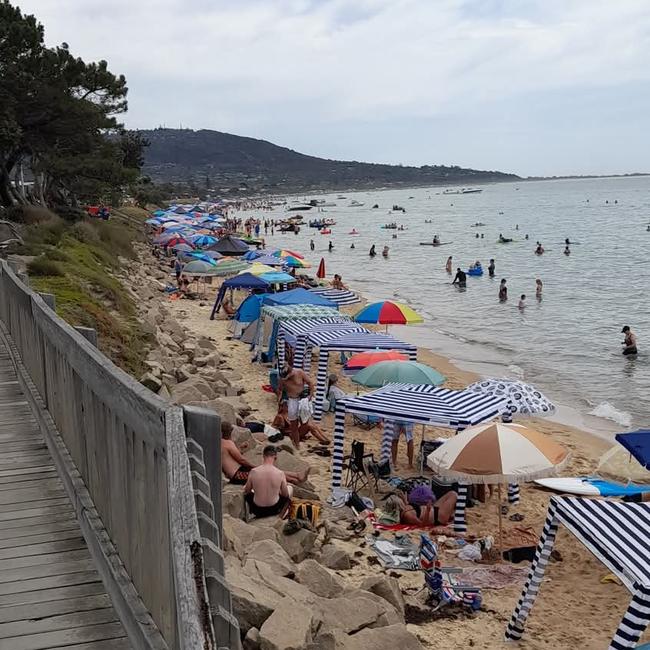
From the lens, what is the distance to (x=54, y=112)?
2931 cm

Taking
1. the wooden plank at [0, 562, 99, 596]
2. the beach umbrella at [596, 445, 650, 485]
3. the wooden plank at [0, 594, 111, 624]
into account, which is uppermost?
the wooden plank at [0, 594, 111, 624]

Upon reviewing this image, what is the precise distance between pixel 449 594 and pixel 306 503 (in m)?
2.23

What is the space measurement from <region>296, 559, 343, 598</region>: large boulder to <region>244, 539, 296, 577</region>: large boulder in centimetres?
13

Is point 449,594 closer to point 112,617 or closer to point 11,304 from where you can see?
point 112,617

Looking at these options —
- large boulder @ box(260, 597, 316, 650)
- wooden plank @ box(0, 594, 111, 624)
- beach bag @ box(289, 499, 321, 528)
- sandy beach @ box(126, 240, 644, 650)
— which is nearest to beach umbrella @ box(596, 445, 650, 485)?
sandy beach @ box(126, 240, 644, 650)

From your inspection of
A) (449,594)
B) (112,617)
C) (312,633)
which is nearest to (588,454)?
(449,594)

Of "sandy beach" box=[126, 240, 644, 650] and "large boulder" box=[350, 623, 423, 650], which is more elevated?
"large boulder" box=[350, 623, 423, 650]

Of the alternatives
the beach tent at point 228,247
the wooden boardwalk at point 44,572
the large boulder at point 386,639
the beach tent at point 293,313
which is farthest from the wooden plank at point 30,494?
the beach tent at point 228,247

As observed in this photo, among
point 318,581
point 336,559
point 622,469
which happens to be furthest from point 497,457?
point 622,469

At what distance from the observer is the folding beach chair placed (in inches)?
439

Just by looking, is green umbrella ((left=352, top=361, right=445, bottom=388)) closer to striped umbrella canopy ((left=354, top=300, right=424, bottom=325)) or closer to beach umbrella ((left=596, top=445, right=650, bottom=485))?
beach umbrella ((left=596, top=445, right=650, bottom=485))

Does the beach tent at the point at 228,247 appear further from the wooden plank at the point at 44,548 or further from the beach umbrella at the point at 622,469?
the wooden plank at the point at 44,548

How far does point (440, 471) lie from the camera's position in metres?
9.02

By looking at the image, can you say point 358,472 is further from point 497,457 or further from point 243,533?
point 243,533
